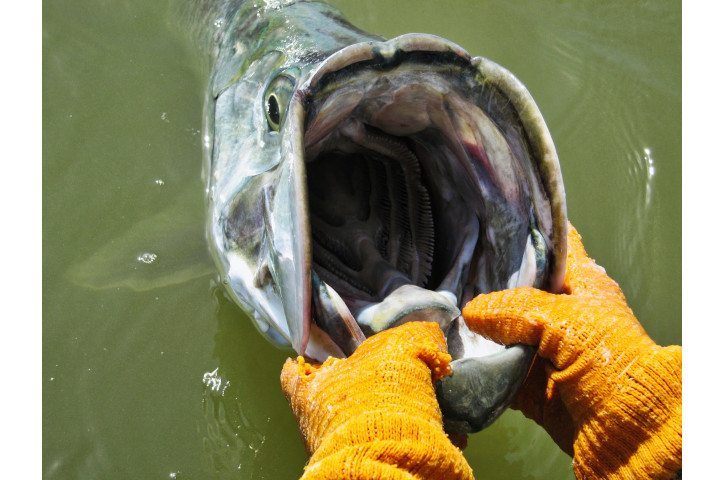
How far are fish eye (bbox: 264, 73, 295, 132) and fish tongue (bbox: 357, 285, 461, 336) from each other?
23.9 inches

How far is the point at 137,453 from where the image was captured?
238 centimetres

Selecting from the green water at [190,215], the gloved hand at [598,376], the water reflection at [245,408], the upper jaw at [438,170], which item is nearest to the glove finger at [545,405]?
the gloved hand at [598,376]

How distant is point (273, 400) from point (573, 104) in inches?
81.5

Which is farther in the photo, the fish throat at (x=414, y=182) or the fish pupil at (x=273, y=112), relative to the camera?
the fish pupil at (x=273, y=112)

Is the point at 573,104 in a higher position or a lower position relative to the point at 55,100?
higher

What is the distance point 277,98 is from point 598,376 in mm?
1173

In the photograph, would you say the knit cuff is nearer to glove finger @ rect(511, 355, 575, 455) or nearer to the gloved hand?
the gloved hand

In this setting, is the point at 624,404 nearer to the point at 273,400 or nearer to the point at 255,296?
the point at 255,296

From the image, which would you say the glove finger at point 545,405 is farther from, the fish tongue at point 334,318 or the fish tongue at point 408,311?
the fish tongue at point 334,318

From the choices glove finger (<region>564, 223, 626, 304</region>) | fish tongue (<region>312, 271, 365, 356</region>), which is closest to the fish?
fish tongue (<region>312, 271, 365, 356</region>)

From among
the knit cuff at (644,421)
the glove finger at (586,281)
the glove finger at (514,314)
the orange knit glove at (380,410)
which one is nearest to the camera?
the orange knit glove at (380,410)

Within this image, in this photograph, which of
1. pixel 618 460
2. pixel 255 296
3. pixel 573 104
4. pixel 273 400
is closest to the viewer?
pixel 618 460

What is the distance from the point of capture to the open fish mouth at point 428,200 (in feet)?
5.51
